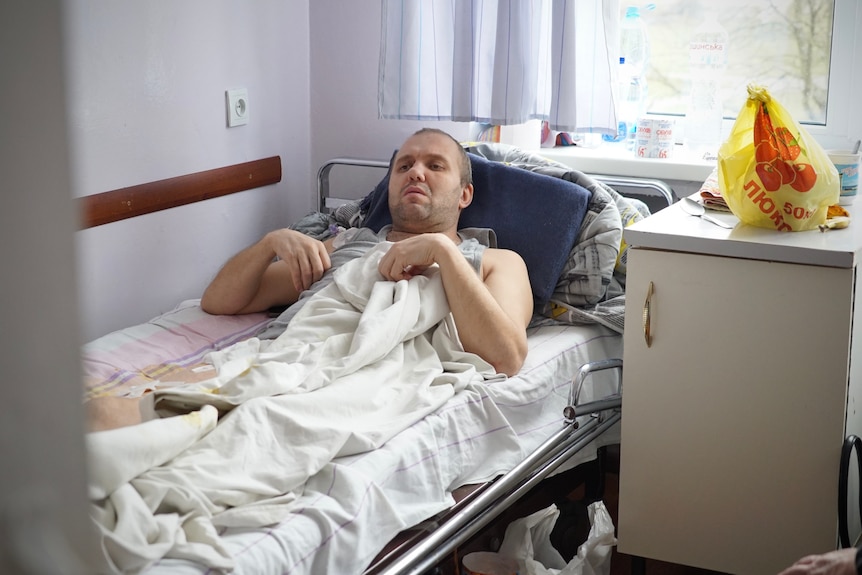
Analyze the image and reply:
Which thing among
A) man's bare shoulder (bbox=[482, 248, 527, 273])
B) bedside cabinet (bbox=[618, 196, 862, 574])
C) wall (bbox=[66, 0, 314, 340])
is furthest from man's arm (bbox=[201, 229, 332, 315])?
bedside cabinet (bbox=[618, 196, 862, 574])

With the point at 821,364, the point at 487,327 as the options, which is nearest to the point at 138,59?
the point at 487,327

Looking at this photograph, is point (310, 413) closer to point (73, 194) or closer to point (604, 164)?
point (73, 194)

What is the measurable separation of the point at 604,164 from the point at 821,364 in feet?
3.53

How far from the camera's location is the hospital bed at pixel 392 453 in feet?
4.08

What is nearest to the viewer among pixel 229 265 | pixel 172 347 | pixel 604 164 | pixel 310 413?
pixel 310 413

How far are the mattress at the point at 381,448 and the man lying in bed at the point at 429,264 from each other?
7 cm

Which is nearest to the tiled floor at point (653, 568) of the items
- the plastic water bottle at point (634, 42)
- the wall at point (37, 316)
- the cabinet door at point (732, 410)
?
the cabinet door at point (732, 410)

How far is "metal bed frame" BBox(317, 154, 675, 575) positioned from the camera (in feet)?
4.80

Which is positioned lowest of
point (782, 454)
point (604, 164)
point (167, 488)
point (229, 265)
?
point (782, 454)

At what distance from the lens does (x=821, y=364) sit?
5.63 feet

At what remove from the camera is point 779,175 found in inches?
70.0

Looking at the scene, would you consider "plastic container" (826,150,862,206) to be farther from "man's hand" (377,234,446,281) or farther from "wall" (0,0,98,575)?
"wall" (0,0,98,575)

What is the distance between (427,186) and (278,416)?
94 cm

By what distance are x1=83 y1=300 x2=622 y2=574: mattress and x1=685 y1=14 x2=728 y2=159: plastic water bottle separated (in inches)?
31.5
